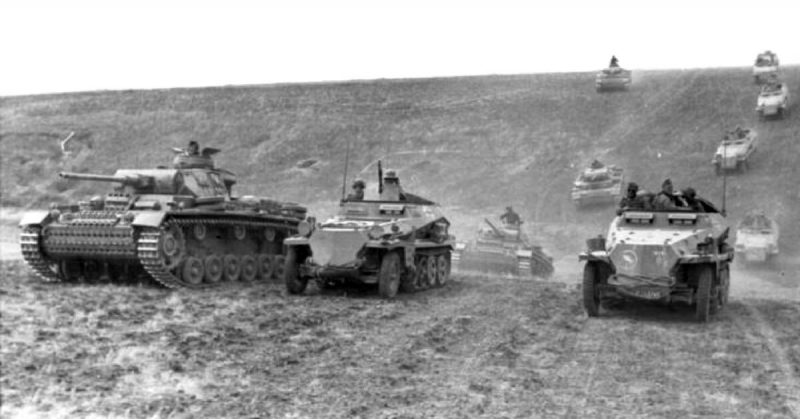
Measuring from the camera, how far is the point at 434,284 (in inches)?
697

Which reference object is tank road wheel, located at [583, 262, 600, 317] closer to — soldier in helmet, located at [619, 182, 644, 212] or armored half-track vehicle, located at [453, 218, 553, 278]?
soldier in helmet, located at [619, 182, 644, 212]

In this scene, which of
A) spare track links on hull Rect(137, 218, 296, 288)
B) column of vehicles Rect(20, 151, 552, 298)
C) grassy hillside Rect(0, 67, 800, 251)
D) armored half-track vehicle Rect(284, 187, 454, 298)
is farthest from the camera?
grassy hillside Rect(0, 67, 800, 251)

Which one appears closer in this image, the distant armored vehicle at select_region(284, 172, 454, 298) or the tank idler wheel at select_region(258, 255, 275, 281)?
the distant armored vehicle at select_region(284, 172, 454, 298)

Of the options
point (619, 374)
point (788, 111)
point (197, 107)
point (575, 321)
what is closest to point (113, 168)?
point (197, 107)

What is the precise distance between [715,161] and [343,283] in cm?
1799

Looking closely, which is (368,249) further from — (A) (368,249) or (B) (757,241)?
(B) (757,241)

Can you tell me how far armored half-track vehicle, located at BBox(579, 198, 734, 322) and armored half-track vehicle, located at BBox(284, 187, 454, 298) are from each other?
135 inches

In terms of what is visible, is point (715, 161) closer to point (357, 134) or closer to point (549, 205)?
point (549, 205)

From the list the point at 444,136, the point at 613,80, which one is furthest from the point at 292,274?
the point at 613,80

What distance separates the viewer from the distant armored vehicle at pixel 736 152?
98.9 feet

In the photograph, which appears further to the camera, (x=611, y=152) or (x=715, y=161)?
(x=611, y=152)

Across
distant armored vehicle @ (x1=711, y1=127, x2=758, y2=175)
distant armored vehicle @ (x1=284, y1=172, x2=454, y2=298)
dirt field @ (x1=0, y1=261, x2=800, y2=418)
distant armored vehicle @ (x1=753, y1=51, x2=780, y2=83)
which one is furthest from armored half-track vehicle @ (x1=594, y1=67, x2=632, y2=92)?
dirt field @ (x1=0, y1=261, x2=800, y2=418)

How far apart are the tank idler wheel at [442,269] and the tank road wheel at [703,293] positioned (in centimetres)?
581

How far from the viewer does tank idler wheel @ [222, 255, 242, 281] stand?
18188 millimetres
